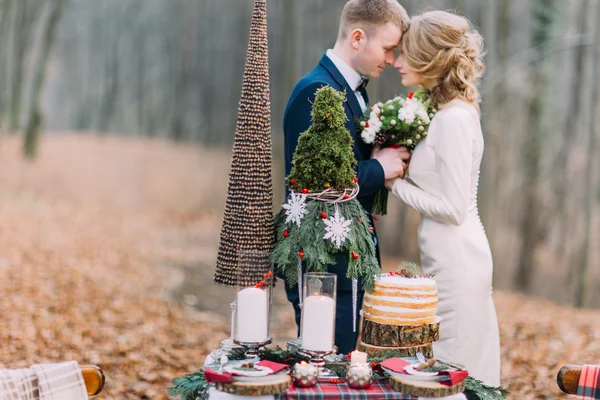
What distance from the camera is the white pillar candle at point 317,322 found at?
2.86 metres

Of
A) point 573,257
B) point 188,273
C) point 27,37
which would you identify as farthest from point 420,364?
point 27,37

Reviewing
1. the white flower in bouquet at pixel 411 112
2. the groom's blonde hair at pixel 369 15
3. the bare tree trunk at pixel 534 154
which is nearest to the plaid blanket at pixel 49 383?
the white flower in bouquet at pixel 411 112

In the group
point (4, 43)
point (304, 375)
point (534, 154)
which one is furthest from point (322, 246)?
point (4, 43)

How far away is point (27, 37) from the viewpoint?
46.1 feet

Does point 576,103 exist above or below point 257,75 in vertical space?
above

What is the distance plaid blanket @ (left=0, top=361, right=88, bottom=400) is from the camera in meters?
2.62

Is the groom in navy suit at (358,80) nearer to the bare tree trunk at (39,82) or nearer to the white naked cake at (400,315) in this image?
the white naked cake at (400,315)

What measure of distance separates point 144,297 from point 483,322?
22.1 ft

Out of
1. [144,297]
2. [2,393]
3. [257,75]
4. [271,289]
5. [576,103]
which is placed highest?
[576,103]

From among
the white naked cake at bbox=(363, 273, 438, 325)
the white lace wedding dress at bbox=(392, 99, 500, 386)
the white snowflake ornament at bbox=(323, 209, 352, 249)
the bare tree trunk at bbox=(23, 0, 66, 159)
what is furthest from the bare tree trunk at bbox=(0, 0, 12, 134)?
the white naked cake at bbox=(363, 273, 438, 325)

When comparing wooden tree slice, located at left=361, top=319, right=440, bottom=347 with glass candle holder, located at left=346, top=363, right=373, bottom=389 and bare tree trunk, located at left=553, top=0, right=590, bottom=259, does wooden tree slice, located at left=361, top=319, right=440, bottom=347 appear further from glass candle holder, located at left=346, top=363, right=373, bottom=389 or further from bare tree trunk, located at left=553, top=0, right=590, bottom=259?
bare tree trunk, located at left=553, top=0, right=590, bottom=259

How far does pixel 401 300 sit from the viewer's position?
3.19 m

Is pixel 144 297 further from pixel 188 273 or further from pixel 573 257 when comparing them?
pixel 573 257

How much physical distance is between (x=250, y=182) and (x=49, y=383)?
1.20m
